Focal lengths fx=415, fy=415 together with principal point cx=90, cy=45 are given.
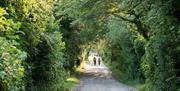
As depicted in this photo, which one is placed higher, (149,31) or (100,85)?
(149,31)

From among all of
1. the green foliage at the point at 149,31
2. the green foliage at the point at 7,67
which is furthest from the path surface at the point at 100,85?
the green foliage at the point at 7,67

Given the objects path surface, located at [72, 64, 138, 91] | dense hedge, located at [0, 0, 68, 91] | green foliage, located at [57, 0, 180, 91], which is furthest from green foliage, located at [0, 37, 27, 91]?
path surface, located at [72, 64, 138, 91]

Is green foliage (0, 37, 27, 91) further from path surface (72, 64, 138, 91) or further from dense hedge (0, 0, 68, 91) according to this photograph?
path surface (72, 64, 138, 91)

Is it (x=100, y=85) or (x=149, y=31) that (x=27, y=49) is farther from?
(x=100, y=85)

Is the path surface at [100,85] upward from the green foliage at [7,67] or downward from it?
downward

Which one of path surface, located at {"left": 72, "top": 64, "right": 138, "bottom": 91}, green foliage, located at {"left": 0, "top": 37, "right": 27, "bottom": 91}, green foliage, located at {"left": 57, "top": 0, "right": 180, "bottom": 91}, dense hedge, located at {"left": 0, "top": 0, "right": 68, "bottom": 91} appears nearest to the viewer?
green foliage, located at {"left": 0, "top": 37, "right": 27, "bottom": 91}

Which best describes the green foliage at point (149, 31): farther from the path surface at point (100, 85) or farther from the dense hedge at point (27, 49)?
the dense hedge at point (27, 49)

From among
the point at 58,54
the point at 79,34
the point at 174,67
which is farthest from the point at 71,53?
the point at 174,67

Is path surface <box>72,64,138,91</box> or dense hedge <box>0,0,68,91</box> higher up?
dense hedge <box>0,0,68,91</box>

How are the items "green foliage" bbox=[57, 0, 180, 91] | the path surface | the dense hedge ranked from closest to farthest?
1. the dense hedge
2. "green foliage" bbox=[57, 0, 180, 91]
3. the path surface

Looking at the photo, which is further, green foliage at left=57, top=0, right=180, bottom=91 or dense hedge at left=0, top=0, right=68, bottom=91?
green foliage at left=57, top=0, right=180, bottom=91

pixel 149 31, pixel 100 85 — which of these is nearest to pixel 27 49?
pixel 149 31

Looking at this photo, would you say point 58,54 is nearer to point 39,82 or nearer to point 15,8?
point 39,82

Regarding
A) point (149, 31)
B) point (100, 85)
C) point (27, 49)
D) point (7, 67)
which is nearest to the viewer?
point (7, 67)
